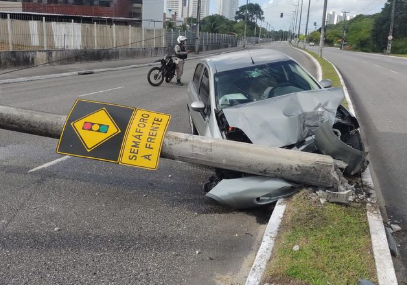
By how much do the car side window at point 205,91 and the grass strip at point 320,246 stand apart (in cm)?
187

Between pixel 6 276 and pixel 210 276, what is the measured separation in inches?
65.6

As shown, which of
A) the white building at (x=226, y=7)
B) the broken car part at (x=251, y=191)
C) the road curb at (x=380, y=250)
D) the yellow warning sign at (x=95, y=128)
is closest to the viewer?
the road curb at (x=380, y=250)

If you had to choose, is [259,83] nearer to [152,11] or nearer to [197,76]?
[197,76]

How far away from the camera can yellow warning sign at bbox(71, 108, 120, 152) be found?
4.85 meters

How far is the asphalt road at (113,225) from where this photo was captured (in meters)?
3.54

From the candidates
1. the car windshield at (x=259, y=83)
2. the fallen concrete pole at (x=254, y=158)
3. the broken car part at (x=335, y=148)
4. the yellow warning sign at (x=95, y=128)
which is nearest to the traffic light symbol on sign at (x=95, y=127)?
the yellow warning sign at (x=95, y=128)

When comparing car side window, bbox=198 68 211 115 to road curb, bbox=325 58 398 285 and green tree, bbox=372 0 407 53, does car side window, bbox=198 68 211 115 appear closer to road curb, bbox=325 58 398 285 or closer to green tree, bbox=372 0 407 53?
road curb, bbox=325 58 398 285

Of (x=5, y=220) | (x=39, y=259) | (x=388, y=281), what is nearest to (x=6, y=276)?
(x=39, y=259)

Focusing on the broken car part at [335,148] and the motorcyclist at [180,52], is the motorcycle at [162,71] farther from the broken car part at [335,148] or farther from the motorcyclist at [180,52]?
the broken car part at [335,148]

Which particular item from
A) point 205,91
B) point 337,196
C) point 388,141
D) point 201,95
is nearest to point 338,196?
point 337,196

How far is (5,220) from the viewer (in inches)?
172

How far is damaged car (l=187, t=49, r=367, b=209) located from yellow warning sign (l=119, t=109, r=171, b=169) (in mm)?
702

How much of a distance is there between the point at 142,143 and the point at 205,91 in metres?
1.91

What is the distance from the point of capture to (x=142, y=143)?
4766 millimetres
